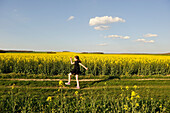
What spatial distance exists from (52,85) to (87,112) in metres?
5.33

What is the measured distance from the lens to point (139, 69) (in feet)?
50.1

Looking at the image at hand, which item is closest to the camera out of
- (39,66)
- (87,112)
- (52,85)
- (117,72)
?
(87,112)

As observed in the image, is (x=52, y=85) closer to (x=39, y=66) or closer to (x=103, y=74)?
(x=39, y=66)

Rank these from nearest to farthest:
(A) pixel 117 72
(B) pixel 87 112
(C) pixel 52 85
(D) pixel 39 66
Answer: (B) pixel 87 112
(C) pixel 52 85
(D) pixel 39 66
(A) pixel 117 72

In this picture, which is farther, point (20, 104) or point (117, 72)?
point (117, 72)

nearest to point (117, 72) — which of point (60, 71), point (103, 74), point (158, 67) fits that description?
point (103, 74)

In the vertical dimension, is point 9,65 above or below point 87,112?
above

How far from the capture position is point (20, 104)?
5363mm

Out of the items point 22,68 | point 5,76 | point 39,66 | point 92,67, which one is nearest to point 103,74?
point 92,67

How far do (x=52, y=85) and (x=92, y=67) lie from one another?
564 cm

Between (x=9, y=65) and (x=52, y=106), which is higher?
(x=9, y=65)

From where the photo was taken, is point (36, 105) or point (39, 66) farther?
point (39, 66)

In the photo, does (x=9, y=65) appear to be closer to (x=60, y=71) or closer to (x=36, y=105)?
(x=60, y=71)

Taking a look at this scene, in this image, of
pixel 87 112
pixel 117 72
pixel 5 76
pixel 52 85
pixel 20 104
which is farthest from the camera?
pixel 117 72
